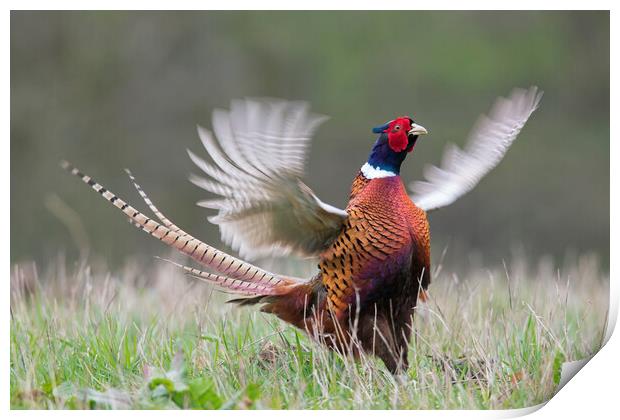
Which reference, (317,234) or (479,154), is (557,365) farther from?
(317,234)

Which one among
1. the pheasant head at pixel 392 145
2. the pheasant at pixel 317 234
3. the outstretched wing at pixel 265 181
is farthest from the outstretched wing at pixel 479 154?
the outstretched wing at pixel 265 181

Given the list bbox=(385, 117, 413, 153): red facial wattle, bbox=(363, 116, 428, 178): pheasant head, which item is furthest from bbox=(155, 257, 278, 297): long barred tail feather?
bbox=(385, 117, 413, 153): red facial wattle

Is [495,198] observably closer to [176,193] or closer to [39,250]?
[176,193]

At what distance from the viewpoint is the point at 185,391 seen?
2.75 m

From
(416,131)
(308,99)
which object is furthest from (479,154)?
(308,99)

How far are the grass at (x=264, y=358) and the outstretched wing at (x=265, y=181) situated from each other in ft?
1.15

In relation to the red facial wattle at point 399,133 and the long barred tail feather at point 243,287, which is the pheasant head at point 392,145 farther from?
the long barred tail feather at point 243,287

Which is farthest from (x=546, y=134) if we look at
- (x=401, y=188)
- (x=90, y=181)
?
(x=90, y=181)

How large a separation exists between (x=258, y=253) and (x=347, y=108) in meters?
2.98

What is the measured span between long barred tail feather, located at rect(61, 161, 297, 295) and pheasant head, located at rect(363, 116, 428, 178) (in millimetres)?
484

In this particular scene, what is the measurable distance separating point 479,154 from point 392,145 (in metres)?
0.44

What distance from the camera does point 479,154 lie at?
10.8 ft

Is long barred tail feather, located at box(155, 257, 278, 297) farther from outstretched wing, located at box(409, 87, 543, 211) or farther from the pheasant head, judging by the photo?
outstretched wing, located at box(409, 87, 543, 211)
